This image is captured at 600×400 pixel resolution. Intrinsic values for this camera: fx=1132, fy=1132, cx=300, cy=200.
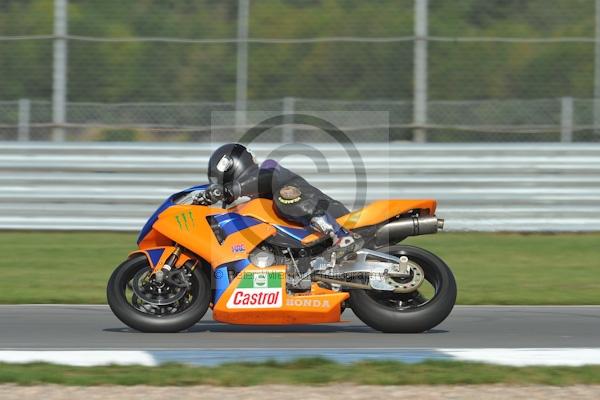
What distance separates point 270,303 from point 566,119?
7.05 meters

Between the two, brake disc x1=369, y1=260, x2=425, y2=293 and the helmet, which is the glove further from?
brake disc x1=369, y1=260, x2=425, y2=293

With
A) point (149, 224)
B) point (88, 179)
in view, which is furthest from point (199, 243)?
point (88, 179)

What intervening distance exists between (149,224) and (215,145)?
5.69 m

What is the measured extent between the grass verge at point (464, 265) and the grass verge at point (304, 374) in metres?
3.12

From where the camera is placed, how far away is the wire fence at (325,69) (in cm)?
1355

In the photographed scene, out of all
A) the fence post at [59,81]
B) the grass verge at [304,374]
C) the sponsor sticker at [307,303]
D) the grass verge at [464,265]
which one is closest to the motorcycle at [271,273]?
the sponsor sticker at [307,303]

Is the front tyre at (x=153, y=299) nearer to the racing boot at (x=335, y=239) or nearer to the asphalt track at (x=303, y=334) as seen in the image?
the asphalt track at (x=303, y=334)

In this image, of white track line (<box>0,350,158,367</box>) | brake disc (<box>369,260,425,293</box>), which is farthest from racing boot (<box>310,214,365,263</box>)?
white track line (<box>0,350,158,367</box>)

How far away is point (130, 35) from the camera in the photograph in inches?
539

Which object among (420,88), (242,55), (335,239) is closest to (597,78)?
(420,88)

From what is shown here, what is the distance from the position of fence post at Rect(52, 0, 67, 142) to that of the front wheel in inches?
276

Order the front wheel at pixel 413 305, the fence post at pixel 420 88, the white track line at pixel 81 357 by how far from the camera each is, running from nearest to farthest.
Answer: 1. the white track line at pixel 81 357
2. the front wheel at pixel 413 305
3. the fence post at pixel 420 88

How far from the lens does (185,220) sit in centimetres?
758

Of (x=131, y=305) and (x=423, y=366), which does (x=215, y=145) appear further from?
(x=423, y=366)
